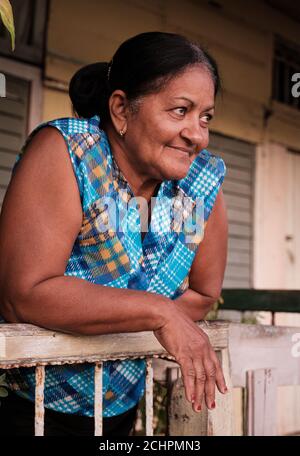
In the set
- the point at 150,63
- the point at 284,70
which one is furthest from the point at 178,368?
the point at 284,70

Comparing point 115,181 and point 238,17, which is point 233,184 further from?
point 115,181

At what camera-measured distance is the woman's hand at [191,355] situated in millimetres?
1349

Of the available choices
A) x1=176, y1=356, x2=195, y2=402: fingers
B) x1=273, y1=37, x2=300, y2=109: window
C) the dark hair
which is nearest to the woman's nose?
the dark hair

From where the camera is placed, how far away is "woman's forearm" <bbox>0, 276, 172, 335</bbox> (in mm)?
1317

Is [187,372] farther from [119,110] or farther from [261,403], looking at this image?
[261,403]

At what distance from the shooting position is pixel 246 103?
541 cm

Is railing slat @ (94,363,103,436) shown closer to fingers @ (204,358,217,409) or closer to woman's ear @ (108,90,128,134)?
fingers @ (204,358,217,409)

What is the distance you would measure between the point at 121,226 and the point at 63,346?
1.12ft

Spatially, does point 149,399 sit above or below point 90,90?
below

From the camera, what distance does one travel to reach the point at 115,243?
1.51 meters

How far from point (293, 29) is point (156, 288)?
4.98 meters

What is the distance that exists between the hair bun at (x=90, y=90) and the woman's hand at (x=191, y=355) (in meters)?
0.65

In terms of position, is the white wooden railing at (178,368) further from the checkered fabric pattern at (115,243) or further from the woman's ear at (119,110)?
the woman's ear at (119,110)

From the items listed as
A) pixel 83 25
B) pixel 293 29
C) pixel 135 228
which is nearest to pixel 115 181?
pixel 135 228
